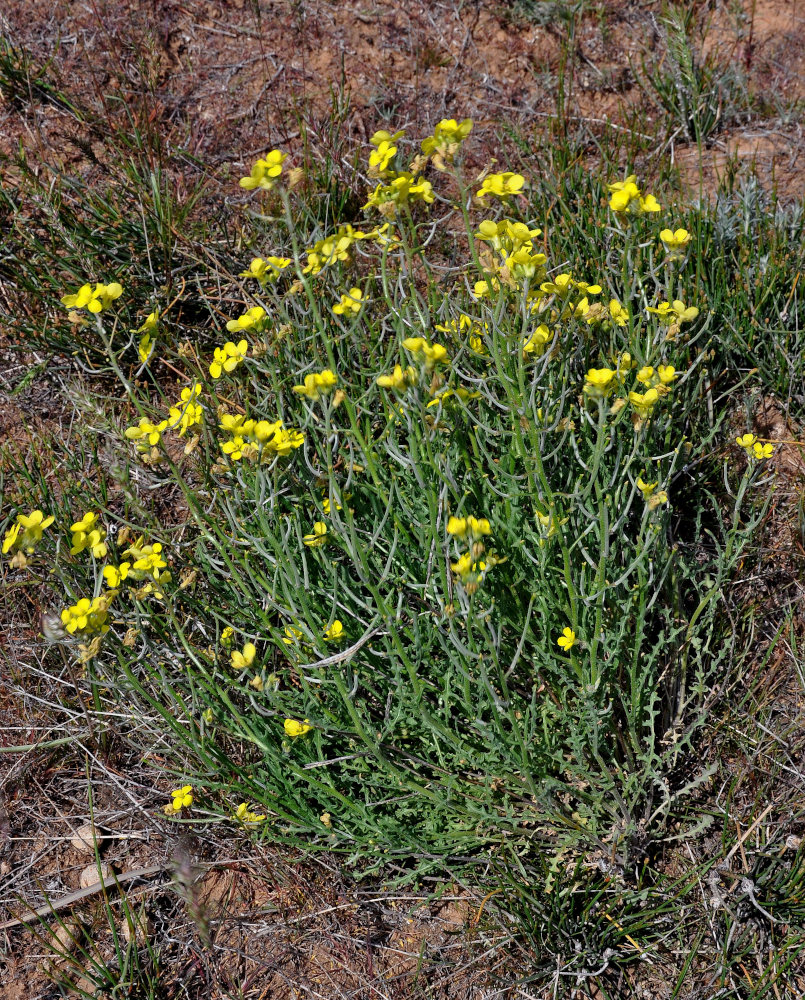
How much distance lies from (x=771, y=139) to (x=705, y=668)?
2517mm

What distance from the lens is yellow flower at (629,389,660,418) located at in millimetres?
1763

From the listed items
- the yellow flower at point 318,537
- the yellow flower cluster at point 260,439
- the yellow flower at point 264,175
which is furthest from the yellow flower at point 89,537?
the yellow flower at point 264,175

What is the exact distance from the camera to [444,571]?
184 centimetres

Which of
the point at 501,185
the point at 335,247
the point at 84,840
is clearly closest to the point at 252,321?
the point at 335,247

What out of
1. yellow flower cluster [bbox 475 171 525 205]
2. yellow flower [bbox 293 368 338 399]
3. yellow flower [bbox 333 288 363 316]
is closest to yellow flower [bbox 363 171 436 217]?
yellow flower cluster [bbox 475 171 525 205]

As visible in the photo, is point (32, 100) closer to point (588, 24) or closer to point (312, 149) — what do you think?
point (312, 149)

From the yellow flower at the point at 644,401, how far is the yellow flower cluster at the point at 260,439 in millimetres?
708

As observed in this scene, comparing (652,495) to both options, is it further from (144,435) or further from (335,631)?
(144,435)

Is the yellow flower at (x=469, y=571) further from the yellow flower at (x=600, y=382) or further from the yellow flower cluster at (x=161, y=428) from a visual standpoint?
the yellow flower cluster at (x=161, y=428)

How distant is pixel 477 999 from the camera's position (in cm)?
200

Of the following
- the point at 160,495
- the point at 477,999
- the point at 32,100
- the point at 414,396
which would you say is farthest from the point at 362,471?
the point at 32,100

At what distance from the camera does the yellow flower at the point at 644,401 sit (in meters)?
1.76

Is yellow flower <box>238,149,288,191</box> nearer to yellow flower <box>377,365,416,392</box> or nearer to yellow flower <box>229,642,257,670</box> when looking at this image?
yellow flower <box>377,365,416,392</box>

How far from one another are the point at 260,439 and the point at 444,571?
49cm
